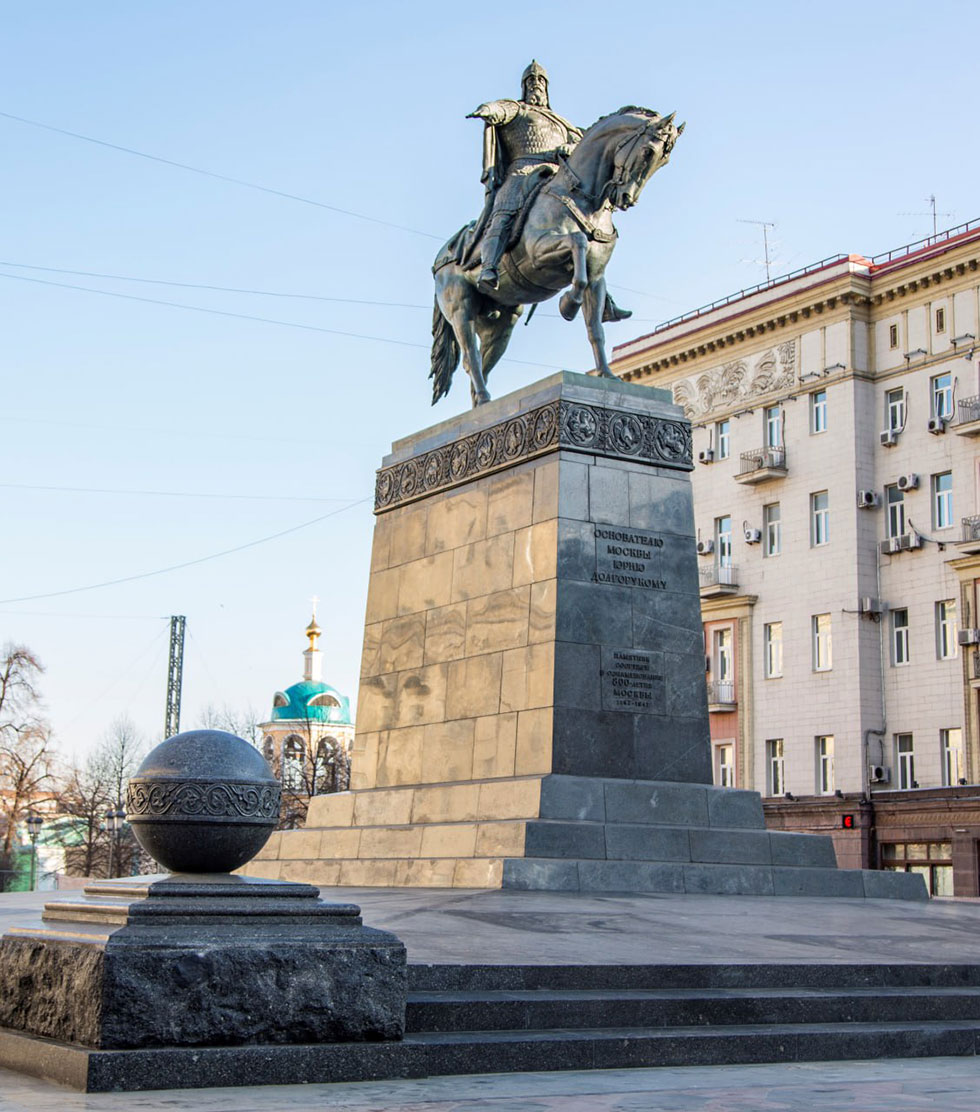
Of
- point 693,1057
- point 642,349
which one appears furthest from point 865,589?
point 693,1057

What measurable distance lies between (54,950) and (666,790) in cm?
848

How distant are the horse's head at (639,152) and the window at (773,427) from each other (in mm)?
35605

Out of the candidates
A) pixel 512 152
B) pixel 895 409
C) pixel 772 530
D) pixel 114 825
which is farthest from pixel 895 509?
pixel 512 152

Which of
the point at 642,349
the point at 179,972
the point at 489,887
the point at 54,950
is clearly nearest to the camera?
the point at 179,972

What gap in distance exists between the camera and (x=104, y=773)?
78.2 meters

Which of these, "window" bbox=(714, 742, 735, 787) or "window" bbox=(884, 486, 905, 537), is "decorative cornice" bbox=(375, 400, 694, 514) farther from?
"window" bbox=(714, 742, 735, 787)

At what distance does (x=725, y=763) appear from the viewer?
171 ft

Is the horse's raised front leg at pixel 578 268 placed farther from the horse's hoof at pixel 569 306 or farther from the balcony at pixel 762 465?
the balcony at pixel 762 465

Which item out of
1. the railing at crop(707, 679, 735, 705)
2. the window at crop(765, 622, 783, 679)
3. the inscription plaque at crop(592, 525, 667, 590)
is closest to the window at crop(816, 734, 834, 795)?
the window at crop(765, 622, 783, 679)

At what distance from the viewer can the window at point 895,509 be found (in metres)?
Result: 47.4

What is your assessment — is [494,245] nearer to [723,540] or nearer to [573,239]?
[573,239]

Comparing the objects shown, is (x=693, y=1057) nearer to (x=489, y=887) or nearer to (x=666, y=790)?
(x=489, y=887)

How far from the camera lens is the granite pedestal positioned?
14133 millimetres

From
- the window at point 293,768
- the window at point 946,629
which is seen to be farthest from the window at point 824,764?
the window at point 293,768
